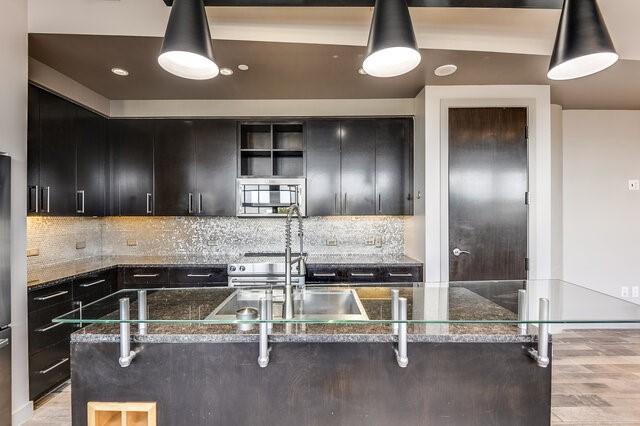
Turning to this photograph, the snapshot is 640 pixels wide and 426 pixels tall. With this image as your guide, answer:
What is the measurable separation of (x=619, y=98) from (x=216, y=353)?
4727 mm

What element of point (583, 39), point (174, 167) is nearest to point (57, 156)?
point (174, 167)

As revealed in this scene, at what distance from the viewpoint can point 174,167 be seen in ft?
13.1

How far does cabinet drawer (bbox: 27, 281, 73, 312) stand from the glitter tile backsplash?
136cm

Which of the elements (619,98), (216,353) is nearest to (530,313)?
(216,353)

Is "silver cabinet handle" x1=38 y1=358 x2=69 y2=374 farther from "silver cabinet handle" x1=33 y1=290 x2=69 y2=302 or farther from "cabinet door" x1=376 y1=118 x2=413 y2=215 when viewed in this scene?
"cabinet door" x1=376 y1=118 x2=413 y2=215

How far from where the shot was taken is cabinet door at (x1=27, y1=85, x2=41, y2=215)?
110 inches

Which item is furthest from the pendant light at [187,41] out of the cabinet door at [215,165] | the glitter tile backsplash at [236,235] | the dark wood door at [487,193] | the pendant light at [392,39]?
the glitter tile backsplash at [236,235]

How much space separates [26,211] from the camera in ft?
8.75

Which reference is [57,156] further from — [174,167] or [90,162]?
[174,167]

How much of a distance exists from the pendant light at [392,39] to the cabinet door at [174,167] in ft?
9.50

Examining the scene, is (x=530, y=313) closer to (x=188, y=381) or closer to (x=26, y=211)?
(x=188, y=381)

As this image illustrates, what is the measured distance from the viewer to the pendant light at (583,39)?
1451 millimetres

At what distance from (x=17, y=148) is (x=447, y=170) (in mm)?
3439

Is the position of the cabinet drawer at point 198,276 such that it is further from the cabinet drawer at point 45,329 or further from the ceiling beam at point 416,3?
the ceiling beam at point 416,3
